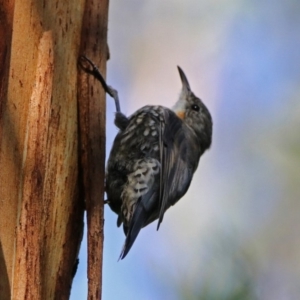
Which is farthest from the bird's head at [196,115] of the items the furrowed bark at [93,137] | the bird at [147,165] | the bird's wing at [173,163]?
the furrowed bark at [93,137]

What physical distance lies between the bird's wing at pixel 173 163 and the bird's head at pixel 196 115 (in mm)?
425

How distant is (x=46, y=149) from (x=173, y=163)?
5.30ft

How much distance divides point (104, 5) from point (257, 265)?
2.26 m

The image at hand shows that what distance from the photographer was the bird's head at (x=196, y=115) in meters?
5.09

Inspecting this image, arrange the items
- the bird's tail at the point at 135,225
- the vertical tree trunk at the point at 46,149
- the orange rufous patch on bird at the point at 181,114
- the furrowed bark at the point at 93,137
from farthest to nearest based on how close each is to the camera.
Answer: the orange rufous patch on bird at the point at 181,114
the bird's tail at the point at 135,225
the furrowed bark at the point at 93,137
the vertical tree trunk at the point at 46,149

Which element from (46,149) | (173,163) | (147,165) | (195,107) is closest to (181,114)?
(195,107)

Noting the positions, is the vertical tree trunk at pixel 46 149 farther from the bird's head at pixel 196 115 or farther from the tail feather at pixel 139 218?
the bird's head at pixel 196 115

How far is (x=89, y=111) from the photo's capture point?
318 cm

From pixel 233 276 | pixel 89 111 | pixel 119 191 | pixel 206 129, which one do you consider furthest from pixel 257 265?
pixel 89 111

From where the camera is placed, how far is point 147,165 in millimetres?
4207

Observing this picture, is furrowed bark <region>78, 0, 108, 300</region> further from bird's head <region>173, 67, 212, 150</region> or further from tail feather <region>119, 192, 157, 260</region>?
bird's head <region>173, 67, 212, 150</region>

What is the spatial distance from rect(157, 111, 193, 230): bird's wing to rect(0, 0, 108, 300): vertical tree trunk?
0.93m

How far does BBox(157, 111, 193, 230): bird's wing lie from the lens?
414 cm

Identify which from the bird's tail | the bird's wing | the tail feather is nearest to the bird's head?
the bird's wing
